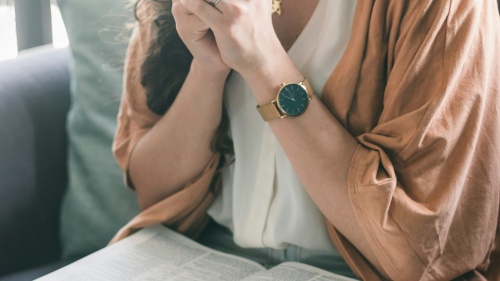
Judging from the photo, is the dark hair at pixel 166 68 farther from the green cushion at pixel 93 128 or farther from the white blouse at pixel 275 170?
the green cushion at pixel 93 128

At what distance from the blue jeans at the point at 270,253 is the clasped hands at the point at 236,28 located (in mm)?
288

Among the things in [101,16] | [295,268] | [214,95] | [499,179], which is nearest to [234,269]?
[295,268]

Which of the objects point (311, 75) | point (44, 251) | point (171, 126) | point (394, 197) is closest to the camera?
point (394, 197)

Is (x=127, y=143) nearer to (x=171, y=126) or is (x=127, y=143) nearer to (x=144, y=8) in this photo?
(x=171, y=126)

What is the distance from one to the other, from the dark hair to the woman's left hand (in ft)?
0.67

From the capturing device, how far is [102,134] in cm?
146

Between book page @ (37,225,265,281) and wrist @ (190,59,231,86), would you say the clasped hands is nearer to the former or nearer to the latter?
wrist @ (190,59,231,86)

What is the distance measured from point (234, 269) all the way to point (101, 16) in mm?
589

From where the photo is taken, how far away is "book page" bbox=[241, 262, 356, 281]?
1.05 meters

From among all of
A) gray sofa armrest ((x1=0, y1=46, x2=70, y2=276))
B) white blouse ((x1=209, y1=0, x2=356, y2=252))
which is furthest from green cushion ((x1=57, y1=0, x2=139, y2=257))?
white blouse ((x1=209, y1=0, x2=356, y2=252))

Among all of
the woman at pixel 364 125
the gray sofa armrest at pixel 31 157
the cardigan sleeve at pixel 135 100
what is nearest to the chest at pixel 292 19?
the woman at pixel 364 125

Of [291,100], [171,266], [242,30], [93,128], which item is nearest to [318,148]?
[291,100]

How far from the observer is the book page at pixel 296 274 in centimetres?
105

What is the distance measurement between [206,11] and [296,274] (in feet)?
1.21
